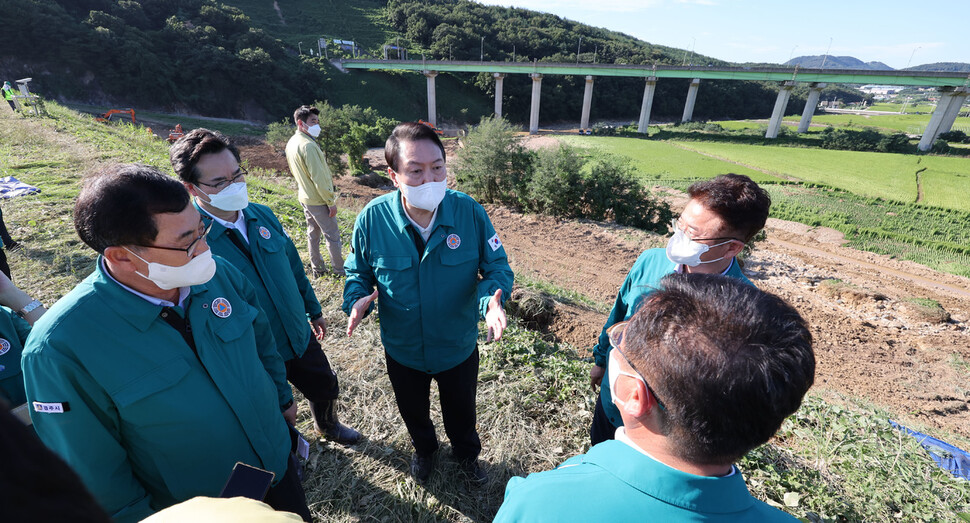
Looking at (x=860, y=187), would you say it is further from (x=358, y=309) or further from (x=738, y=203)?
(x=358, y=309)

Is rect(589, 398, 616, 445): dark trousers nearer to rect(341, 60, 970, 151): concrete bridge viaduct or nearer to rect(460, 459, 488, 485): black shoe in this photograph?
rect(460, 459, 488, 485): black shoe

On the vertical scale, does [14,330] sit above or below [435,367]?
above

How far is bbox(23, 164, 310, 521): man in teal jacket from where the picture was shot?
1.46 meters

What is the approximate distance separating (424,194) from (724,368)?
6.23 feet

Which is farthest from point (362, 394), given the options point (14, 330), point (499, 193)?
point (499, 193)

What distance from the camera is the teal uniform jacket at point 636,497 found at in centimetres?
100

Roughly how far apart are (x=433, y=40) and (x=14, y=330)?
75.8 meters

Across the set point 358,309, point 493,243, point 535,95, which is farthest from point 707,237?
point 535,95

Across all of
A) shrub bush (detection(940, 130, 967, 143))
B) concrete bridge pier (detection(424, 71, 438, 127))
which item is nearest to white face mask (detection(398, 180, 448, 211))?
concrete bridge pier (detection(424, 71, 438, 127))

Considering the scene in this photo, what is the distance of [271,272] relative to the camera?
8.87 feet

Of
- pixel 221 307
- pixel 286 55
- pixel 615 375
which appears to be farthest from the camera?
pixel 286 55

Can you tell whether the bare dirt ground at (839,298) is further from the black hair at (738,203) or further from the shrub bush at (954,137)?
the shrub bush at (954,137)

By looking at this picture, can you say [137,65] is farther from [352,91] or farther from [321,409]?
[321,409]

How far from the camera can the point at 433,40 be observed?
224ft
